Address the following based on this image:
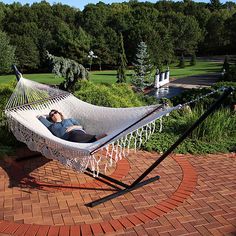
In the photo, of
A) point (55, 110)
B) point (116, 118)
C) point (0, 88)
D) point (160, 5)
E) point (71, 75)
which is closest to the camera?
point (116, 118)

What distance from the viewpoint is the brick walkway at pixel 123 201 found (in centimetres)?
271

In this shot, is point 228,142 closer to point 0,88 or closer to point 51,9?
point 0,88

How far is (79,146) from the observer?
2.93 metres

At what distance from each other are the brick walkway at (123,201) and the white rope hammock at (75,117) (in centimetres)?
38

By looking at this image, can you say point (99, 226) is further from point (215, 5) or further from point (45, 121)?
point (215, 5)

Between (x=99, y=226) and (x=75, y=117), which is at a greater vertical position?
(x=75, y=117)

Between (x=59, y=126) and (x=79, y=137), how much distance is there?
392mm

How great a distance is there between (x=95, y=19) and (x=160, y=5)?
59.6 feet

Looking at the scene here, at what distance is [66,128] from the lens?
388cm

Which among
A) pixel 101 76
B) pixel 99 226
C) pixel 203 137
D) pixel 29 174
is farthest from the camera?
pixel 101 76

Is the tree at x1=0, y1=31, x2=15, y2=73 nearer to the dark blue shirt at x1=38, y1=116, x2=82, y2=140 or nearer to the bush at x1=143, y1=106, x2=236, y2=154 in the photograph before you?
the bush at x1=143, y1=106, x2=236, y2=154

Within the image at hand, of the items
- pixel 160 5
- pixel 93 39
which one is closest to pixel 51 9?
pixel 93 39

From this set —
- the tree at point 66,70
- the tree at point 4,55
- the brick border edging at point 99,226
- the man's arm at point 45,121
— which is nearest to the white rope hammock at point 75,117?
the man's arm at point 45,121

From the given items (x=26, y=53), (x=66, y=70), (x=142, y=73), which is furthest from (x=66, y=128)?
(x=26, y=53)
